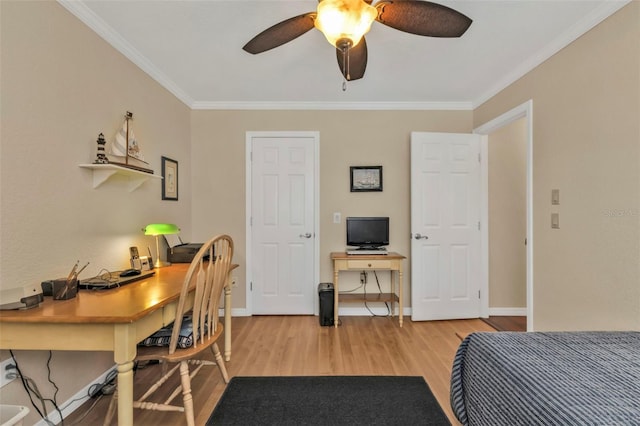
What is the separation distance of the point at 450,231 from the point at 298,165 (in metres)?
1.91

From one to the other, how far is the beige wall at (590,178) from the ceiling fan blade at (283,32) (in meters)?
1.83

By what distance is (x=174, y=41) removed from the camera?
7.10 ft

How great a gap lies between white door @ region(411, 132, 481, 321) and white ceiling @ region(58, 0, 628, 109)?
0.60 metres

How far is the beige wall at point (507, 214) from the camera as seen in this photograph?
3.34 meters

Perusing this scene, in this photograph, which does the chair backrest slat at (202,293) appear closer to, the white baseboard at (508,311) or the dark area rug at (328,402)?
the dark area rug at (328,402)

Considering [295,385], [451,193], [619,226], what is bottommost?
[295,385]

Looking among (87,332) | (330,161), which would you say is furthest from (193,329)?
(330,161)

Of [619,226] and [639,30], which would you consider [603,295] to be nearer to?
[619,226]

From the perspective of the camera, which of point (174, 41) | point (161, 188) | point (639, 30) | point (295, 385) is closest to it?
point (639, 30)

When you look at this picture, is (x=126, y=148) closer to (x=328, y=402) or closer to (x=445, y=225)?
(x=328, y=402)

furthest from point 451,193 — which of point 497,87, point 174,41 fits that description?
point 174,41

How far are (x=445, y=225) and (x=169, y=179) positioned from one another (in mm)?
2996

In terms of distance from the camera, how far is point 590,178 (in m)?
1.88

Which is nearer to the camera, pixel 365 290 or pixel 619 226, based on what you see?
pixel 619 226
